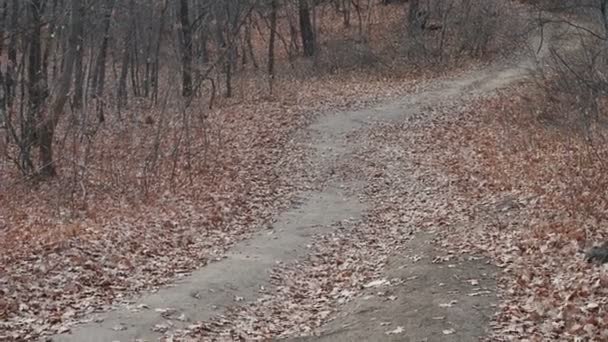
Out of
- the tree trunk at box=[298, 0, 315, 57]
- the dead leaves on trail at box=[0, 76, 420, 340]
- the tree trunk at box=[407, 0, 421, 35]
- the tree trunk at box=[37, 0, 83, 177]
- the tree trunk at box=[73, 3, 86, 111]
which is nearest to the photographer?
the dead leaves on trail at box=[0, 76, 420, 340]

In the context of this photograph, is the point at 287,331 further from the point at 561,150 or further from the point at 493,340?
the point at 561,150

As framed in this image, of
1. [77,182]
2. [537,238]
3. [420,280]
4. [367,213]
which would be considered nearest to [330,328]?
[420,280]

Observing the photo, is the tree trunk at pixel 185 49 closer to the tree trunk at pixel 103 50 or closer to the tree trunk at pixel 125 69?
the tree trunk at pixel 125 69

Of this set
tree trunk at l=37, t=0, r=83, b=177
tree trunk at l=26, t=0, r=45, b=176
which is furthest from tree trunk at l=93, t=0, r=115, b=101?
tree trunk at l=37, t=0, r=83, b=177

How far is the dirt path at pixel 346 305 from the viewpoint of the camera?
8.38 m

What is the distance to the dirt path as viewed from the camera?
8.38 metres

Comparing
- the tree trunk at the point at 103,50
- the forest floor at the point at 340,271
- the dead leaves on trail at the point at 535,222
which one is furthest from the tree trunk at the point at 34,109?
the dead leaves on trail at the point at 535,222

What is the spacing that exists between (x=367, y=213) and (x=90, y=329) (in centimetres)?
795

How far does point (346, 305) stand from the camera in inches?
384

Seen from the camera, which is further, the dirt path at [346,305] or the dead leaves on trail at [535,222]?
the dirt path at [346,305]

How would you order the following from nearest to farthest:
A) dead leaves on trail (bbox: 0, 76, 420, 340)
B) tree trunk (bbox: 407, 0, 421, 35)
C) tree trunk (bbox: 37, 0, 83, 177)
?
1. dead leaves on trail (bbox: 0, 76, 420, 340)
2. tree trunk (bbox: 37, 0, 83, 177)
3. tree trunk (bbox: 407, 0, 421, 35)

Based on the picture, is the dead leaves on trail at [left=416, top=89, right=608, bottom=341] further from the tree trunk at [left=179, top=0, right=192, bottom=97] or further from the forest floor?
the tree trunk at [left=179, top=0, right=192, bottom=97]

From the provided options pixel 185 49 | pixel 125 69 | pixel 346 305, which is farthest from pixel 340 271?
pixel 125 69

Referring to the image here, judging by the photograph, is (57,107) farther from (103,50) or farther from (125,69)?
(125,69)
